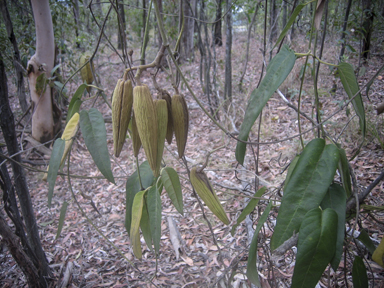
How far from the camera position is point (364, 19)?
3.00 m

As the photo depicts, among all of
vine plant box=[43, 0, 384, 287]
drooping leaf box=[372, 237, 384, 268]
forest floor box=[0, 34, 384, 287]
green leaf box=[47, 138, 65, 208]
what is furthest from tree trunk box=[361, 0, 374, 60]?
green leaf box=[47, 138, 65, 208]

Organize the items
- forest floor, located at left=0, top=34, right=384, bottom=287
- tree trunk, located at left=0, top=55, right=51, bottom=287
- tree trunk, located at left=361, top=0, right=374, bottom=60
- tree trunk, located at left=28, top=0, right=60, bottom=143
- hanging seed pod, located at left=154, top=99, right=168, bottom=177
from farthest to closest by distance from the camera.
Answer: tree trunk, located at left=361, top=0, right=374, bottom=60 → tree trunk, located at left=28, top=0, right=60, bottom=143 → forest floor, located at left=0, top=34, right=384, bottom=287 → tree trunk, located at left=0, top=55, right=51, bottom=287 → hanging seed pod, located at left=154, top=99, right=168, bottom=177

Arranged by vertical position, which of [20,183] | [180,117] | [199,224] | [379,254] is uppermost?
[180,117]

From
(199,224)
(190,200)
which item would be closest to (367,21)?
(190,200)

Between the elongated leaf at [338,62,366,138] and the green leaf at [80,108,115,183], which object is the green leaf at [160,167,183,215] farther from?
the elongated leaf at [338,62,366,138]

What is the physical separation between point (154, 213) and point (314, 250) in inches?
13.8

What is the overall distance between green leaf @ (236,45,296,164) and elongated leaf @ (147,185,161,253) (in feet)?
0.86

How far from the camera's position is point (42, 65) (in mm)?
2014

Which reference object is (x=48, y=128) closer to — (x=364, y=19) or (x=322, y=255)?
(x=322, y=255)

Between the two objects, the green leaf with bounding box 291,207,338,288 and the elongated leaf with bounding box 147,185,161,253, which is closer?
the green leaf with bounding box 291,207,338,288

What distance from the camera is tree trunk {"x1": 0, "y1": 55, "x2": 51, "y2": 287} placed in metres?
1.02

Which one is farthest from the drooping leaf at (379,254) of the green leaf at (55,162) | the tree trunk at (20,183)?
the tree trunk at (20,183)

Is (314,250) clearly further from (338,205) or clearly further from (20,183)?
(20,183)

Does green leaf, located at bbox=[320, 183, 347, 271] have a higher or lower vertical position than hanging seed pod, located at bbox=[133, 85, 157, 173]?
lower
